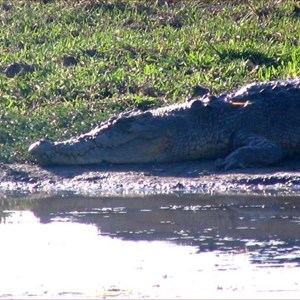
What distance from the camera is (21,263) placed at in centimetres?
644

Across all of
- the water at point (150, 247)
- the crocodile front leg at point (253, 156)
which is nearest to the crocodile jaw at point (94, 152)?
the crocodile front leg at point (253, 156)

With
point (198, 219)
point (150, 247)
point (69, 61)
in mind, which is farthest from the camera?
point (69, 61)

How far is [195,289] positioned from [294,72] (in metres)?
5.86

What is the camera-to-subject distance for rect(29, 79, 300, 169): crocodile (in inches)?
376

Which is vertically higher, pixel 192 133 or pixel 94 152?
pixel 192 133

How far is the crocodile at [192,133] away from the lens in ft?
31.4

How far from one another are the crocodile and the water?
0.88 meters

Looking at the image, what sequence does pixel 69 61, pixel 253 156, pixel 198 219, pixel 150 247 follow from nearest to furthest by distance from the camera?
pixel 150 247 → pixel 198 219 → pixel 253 156 → pixel 69 61

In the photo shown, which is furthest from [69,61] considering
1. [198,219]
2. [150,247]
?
[150,247]

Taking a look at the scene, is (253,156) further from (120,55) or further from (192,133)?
(120,55)

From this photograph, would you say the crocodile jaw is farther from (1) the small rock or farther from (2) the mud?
(1) the small rock

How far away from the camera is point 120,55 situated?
12289 mm

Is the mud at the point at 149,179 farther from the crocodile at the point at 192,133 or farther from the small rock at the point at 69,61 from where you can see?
the small rock at the point at 69,61

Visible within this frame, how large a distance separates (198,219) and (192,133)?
2.11 m
